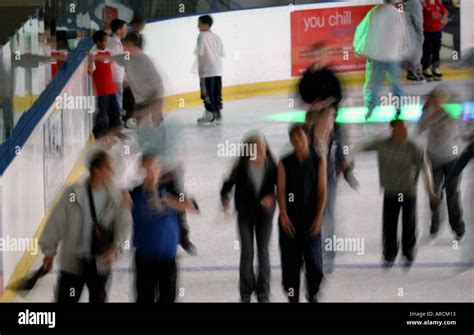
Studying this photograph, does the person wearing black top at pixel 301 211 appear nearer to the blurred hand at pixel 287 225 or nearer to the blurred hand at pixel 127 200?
the blurred hand at pixel 287 225

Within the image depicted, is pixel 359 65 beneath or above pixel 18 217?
above

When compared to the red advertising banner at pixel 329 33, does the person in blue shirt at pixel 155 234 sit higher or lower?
lower

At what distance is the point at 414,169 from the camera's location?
745 cm

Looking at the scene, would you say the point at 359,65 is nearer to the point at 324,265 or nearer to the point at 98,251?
the point at 324,265

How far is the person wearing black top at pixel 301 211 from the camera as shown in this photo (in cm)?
735

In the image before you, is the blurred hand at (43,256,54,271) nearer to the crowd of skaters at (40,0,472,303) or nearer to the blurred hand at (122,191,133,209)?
the crowd of skaters at (40,0,472,303)

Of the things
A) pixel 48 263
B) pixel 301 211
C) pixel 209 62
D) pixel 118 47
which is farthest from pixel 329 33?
pixel 48 263

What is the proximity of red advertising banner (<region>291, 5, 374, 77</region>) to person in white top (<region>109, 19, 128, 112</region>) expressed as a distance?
86 centimetres

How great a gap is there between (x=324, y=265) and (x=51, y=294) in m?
1.39

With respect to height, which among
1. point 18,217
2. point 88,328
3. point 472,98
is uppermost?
point 472,98

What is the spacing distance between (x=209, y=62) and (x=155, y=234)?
35.9 inches

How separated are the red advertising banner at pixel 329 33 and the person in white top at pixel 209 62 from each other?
38cm

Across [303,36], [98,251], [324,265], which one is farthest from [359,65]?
[98,251]

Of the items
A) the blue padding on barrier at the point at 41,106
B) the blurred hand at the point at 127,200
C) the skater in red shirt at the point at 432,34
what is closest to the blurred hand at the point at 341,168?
the skater in red shirt at the point at 432,34
